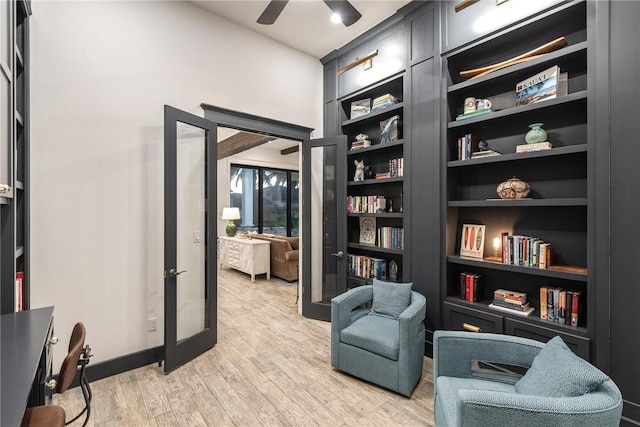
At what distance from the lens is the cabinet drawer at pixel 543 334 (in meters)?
2.04

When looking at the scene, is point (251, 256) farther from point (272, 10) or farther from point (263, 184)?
point (272, 10)

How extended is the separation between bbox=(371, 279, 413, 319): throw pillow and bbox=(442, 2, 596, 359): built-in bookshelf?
39 cm

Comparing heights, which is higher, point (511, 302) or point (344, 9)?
point (344, 9)

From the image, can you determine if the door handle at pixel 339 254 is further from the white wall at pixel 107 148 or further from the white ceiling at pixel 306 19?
the white ceiling at pixel 306 19

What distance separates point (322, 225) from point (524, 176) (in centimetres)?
226

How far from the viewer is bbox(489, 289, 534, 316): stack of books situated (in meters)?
2.39

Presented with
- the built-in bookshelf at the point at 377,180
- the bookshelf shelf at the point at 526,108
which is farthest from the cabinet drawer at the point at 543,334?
the bookshelf shelf at the point at 526,108

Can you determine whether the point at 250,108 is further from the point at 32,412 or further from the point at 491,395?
the point at 491,395

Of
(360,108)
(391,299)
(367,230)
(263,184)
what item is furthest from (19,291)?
(263,184)

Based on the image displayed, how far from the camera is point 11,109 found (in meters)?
1.80

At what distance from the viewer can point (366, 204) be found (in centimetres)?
366

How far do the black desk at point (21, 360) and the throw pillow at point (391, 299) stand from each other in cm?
232

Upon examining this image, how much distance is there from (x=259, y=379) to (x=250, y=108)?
2.73m

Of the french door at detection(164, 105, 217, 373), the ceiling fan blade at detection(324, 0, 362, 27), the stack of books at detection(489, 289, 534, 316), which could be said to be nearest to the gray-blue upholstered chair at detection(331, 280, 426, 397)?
the stack of books at detection(489, 289, 534, 316)
